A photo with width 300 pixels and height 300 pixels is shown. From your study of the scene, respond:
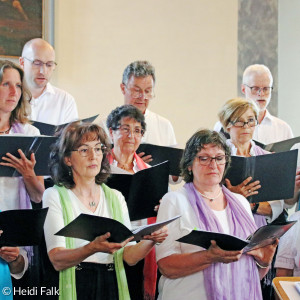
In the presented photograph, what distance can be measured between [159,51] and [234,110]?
8.55 ft

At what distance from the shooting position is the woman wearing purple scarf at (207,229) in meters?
2.85

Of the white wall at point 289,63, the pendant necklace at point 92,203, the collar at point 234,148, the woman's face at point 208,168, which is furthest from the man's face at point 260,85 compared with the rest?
the pendant necklace at point 92,203

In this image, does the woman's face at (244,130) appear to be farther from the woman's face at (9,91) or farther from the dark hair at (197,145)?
the woman's face at (9,91)

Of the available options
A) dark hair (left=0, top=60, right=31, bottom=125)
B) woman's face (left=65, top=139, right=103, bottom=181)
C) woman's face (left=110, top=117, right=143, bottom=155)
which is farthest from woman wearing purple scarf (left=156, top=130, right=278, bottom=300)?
dark hair (left=0, top=60, right=31, bottom=125)

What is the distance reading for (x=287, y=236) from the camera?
362 centimetres

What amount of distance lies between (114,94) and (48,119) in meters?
1.57

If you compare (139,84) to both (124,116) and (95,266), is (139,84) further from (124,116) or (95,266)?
(95,266)

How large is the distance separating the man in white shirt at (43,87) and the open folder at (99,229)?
1933 mm

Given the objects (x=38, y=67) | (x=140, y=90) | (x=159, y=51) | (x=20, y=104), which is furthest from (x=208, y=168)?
(x=159, y=51)

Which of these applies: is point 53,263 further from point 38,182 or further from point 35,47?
point 35,47

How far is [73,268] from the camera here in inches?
110

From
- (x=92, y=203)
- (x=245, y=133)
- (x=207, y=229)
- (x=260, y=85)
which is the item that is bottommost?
(x=207, y=229)

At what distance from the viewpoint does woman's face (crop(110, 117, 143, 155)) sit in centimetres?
367

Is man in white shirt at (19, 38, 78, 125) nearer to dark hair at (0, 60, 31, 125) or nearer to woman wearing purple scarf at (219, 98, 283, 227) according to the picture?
dark hair at (0, 60, 31, 125)
